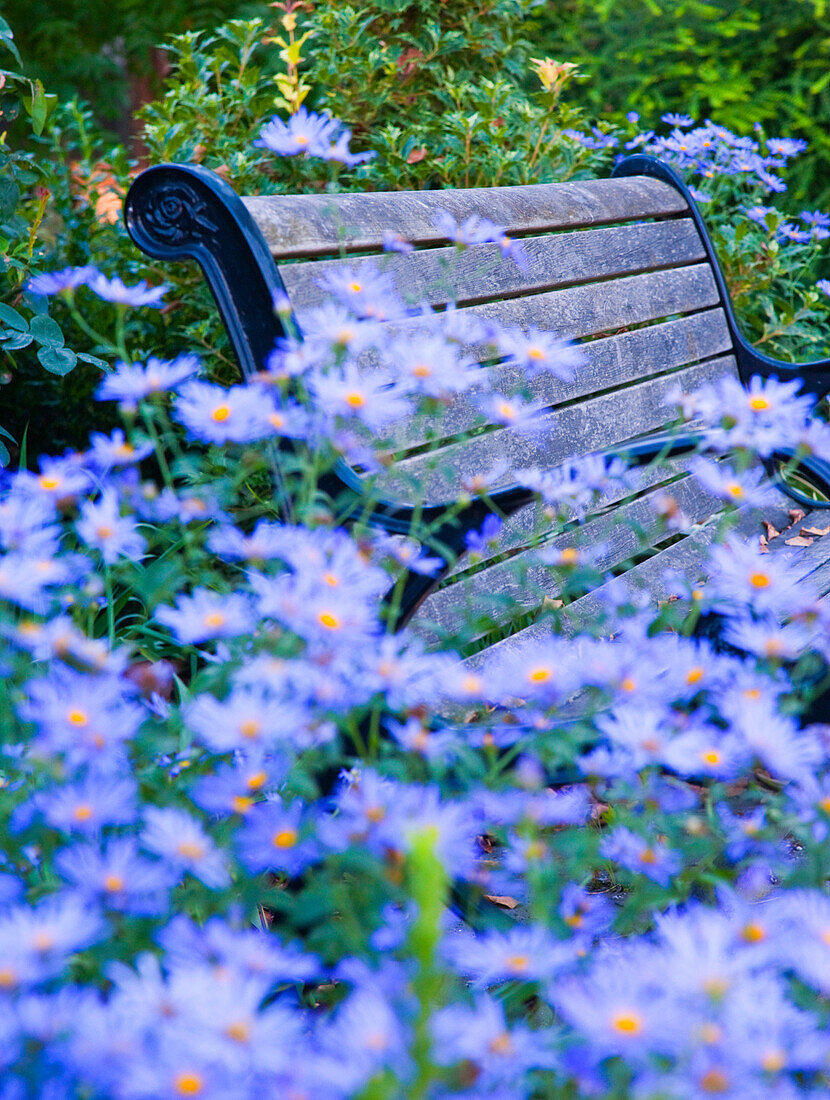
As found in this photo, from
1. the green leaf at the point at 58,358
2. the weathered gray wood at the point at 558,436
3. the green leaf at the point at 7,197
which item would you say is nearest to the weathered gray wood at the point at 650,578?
the weathered gray wood at the point at 558,436

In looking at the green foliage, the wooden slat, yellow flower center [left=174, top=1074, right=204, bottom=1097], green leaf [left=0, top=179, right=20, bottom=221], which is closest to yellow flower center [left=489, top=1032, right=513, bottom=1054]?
yellow flower center [left=174, top=1074, right=204, bottom=1097]

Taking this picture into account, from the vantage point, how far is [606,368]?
1928mm

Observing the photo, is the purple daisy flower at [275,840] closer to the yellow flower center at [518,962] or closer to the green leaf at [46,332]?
the yellow flower center at [518,962]

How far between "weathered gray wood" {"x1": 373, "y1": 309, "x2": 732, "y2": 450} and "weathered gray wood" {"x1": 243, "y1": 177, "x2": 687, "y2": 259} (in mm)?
249

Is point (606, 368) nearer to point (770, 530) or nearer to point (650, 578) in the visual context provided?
point (650, 578)

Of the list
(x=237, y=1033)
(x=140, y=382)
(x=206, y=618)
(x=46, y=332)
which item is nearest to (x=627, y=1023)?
(x=237, y=1033)

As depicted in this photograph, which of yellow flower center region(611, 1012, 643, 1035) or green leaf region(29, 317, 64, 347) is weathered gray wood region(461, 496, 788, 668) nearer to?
yellow flower center region(611, 1012, 643, 1035)

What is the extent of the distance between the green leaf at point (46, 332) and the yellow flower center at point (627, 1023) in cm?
156

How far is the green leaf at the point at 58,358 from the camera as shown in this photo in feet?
5.85

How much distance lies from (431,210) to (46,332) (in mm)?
728

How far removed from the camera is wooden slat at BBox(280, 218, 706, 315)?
1.42 metres

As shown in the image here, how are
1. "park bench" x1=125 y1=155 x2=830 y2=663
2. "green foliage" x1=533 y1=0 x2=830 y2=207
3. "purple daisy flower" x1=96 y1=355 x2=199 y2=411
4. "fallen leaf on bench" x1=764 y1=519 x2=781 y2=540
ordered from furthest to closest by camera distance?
1. "green foliage" x1=533 y1=0 x2=830 y2=207
2. "fallen leaf on bench" x1=764 y1=519 x2=781 y2=540
3. "park bench" x1=125 y1=155 x2=830 y2=663
4. "purple daisy flower" x1=96 y1=355 x2=199 y2=411

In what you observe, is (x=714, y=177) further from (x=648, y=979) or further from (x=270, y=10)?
(x=270, y=10)

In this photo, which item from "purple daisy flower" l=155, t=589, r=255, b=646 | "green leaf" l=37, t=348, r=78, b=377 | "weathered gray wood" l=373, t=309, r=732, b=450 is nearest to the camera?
"purple daisy flower" l=155, t=589, r=255, b=646
